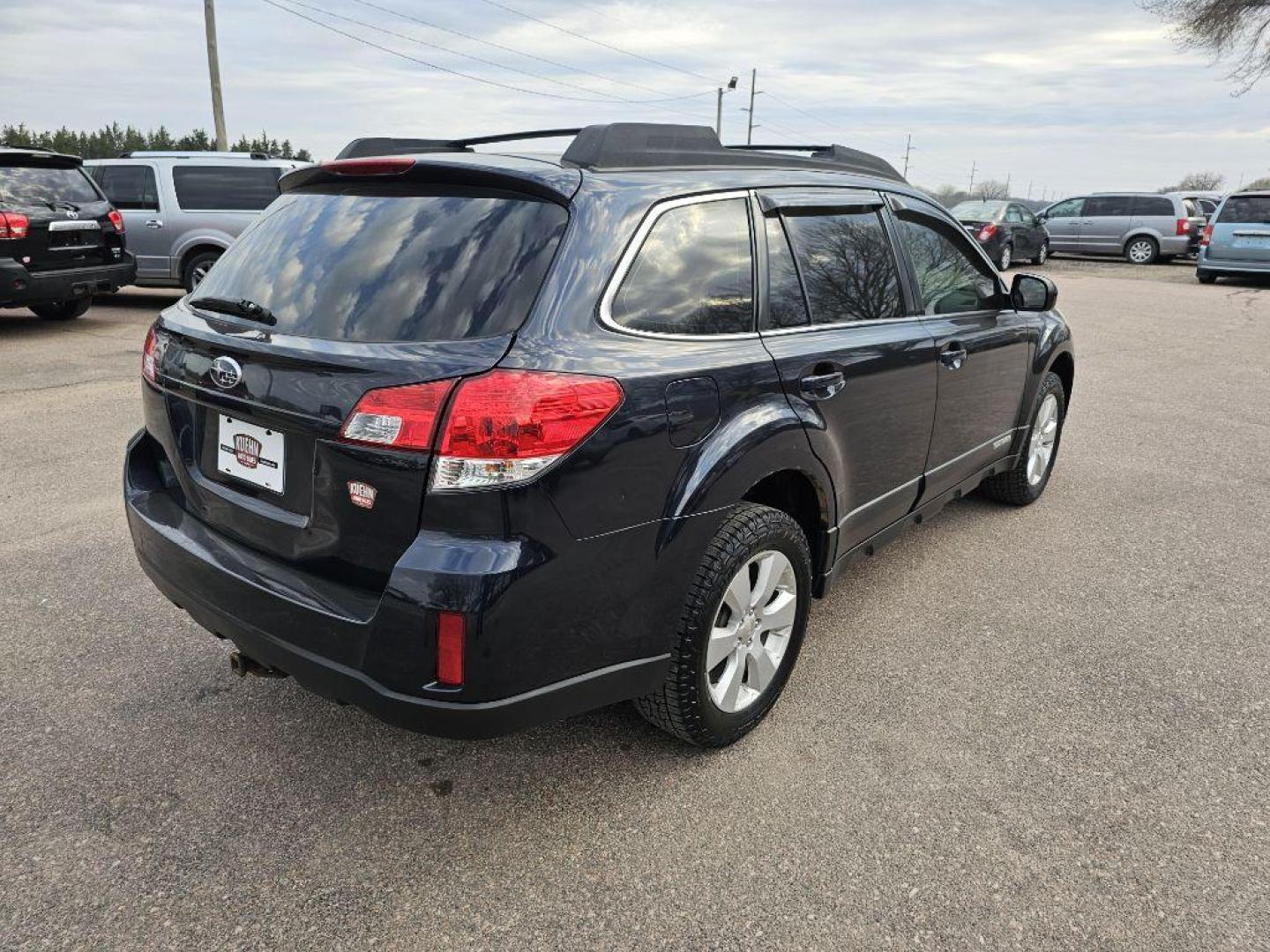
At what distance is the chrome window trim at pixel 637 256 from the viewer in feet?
7.38

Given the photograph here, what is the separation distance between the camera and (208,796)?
8.13 feet

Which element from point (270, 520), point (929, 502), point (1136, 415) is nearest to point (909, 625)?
point (929, 502)

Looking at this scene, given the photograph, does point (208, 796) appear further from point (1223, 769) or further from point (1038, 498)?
point (1038, 498)

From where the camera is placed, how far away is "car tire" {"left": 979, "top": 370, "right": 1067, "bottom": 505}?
15.6 feet

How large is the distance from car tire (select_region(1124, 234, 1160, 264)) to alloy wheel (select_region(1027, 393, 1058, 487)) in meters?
20.8

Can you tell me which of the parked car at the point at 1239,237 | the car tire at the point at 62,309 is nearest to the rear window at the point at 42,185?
the car tire at the point at 62,309

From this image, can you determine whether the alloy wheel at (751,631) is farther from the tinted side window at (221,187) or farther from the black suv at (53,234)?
the tinted side window at (221,187)

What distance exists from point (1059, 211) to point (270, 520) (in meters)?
25.7

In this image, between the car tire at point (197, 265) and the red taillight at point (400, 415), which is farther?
the car tire at point (197, 265)

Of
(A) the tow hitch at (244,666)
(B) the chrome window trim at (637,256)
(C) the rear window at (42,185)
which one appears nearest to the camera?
(B) the chrome window trim at (637,256)

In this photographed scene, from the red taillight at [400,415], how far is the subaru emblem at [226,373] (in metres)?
0.46

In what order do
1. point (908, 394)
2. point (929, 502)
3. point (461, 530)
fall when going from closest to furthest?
point (461, 530)
point (908, 394)
point (929, 502)

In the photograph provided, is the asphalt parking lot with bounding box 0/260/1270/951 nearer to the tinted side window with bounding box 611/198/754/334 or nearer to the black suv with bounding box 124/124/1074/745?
the black suv with bounding box 124/124/1074/745

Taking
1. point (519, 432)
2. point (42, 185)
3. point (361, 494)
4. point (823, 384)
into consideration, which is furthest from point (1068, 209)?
point (361, 494)
